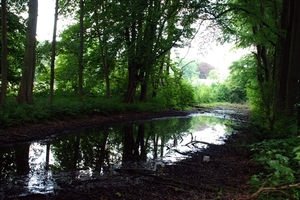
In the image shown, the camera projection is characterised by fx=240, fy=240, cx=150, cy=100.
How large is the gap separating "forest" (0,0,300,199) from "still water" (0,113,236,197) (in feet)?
7.05

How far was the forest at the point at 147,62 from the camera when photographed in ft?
25.6

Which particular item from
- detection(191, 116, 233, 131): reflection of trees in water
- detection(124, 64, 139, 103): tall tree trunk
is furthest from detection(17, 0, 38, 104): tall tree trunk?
detection(191, 116, 233, 131): reflection of trees in water

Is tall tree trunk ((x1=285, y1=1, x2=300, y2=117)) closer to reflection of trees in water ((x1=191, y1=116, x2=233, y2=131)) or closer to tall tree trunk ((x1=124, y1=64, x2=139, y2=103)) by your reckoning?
reflection of trees in water ((x1=191, y1=116, x2=233, y2=131))

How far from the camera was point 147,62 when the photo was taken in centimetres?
1734

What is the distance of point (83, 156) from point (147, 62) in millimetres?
11160

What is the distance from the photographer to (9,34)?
12.3m

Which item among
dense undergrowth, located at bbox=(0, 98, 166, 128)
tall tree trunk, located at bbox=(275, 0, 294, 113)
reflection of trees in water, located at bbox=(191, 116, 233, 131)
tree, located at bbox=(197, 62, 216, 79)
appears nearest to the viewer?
tall tree trunk, located at bbox=(275, 0, 294, 113)

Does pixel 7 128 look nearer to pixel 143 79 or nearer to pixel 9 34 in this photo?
pixel 9 34

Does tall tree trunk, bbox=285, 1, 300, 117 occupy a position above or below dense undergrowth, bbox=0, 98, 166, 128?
above

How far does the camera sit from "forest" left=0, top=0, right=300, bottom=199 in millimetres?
7805

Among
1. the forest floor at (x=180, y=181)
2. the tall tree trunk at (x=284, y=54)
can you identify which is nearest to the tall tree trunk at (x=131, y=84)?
the forest floor at (x=180, y=181)

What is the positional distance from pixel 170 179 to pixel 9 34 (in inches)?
455

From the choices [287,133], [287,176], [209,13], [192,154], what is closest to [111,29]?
[209,13]

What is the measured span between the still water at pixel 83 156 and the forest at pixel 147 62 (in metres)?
2.15
